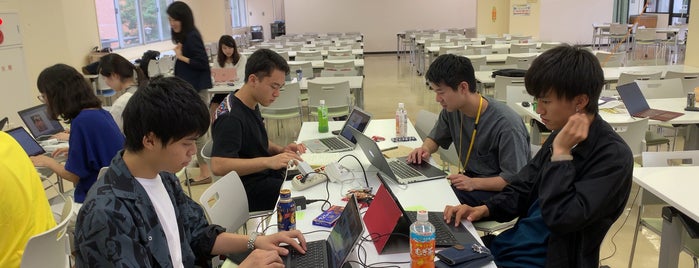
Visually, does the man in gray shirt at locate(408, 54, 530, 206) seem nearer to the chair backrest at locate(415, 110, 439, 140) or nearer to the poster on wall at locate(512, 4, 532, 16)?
the chair backrest at locate(415, 110, 439, 140)

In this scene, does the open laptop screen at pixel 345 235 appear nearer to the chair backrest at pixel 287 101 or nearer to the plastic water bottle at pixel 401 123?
the plastic water bottle at pixel 401 123

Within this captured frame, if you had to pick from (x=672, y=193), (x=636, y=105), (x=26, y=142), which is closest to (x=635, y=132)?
(x=636, y=105)

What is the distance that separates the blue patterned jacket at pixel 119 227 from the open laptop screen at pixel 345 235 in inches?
19.1

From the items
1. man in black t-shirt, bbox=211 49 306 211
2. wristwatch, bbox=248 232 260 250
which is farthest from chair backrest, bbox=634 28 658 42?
wristwatch, bbox=248 232 260 250

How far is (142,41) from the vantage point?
10.6m

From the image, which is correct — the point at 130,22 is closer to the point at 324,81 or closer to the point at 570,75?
the point at 324,81

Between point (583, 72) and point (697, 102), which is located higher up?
point (583, 72)

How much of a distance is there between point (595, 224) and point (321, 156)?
159 centimetres

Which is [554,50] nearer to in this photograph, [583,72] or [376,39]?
[583,72]

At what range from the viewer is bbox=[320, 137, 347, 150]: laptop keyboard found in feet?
10.1

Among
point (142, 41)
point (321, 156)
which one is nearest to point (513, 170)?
point (321, 156)

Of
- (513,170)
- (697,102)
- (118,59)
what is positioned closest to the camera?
(513,170)

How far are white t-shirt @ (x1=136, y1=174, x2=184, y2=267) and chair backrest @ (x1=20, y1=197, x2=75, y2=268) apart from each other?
0.58 m

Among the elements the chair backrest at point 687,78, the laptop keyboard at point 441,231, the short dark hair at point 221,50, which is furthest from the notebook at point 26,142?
the chair backrest at point 687,78
